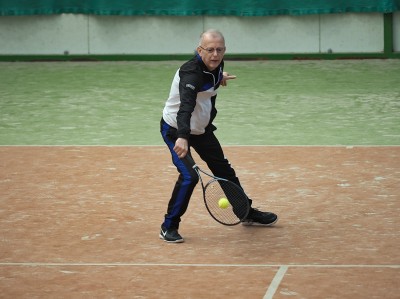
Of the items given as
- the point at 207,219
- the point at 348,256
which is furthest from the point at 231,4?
the point at 348,256

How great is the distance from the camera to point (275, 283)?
562 centimetres

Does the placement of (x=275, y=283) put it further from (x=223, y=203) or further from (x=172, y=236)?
(x=172, y=236)

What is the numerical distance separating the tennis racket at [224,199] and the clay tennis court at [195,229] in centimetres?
20

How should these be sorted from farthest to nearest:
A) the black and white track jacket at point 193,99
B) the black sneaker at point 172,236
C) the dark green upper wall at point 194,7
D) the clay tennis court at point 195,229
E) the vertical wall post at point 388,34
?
1. the vertical wall post at point 388,34
2. the dark green upper wall at point 194,7
3. the black sneaker at point 172,236
4. the black and white track jacket at point 193,99
5. the clay tennis court at point 195,229

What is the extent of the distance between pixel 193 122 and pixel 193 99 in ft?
0.96

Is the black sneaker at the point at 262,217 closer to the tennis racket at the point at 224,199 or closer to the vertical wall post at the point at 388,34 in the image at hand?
the tennis racket at the point at 224,199

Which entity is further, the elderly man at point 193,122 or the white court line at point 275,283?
the elderly man at point 193,122

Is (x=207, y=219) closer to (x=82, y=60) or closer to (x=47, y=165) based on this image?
(x=47, y=165)

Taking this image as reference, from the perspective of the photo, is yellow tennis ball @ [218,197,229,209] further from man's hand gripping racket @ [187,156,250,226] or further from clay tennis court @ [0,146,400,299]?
clay tennis court @ [0,146,400,299]

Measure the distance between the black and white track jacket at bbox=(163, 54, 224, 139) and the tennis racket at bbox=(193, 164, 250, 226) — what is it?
0.31 m

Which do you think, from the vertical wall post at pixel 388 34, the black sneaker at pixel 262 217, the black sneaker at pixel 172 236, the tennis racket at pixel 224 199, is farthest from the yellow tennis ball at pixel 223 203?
the vertical wall post at pixel 388 34

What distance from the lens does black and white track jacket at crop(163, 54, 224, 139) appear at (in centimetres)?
631

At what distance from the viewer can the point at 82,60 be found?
675 inches

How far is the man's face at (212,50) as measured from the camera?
20.9 feet
